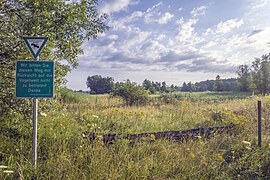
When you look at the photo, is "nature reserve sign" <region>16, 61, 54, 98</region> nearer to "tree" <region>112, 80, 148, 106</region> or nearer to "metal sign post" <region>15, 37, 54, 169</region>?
"metal sign post" <region>15, 37, 54, 169</region>

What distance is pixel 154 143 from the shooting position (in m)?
4.64

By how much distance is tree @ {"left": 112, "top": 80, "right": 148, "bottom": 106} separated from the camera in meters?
15.1

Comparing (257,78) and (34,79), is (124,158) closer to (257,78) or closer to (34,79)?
(34,79)

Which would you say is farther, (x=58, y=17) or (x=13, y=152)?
(x=58, y=17)

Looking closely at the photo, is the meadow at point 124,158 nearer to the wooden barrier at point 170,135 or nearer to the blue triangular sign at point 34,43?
the wooden barrier at point 170,135

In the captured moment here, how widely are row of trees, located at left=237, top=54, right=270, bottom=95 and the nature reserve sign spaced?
53.2 meters

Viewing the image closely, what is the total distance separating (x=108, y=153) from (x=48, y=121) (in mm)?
2931

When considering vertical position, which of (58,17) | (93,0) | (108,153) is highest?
(93,0)

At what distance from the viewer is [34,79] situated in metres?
3.44

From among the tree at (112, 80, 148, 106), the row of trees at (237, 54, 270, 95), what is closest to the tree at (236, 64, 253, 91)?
the row of trees at (237, 54, 270, 95)

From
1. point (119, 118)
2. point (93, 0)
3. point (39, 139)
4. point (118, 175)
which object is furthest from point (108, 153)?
point (119, 118)

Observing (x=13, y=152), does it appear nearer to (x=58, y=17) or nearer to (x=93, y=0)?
(x=58, y=17)

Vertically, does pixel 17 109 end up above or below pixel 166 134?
above

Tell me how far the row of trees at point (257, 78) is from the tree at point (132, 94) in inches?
1677
